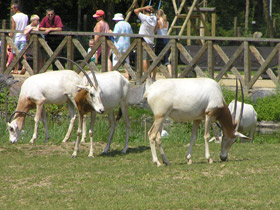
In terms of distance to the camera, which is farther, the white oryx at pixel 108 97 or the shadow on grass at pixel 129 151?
the shadow on grass at pixel 129 151

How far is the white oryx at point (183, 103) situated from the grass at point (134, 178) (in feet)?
1.84

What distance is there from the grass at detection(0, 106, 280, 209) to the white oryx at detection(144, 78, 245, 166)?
0.56 meters

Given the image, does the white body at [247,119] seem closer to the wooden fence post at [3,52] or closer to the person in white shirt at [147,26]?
the person in white shirt at [147,26]

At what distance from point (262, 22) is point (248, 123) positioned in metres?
26.8

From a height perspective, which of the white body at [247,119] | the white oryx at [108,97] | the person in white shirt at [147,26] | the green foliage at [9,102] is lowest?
the green foliage at [9,102]

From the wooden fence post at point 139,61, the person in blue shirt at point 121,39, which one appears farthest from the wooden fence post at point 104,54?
the wooden fence post at point 139,61

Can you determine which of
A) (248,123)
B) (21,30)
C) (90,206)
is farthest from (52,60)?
(90,206)

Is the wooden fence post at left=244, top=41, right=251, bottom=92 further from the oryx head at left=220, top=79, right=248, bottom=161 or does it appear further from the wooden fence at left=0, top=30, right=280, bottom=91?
the oryx head at left=220, top=79, right=248, bottom=161

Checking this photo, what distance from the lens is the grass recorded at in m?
7.75

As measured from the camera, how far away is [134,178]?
8961 mm

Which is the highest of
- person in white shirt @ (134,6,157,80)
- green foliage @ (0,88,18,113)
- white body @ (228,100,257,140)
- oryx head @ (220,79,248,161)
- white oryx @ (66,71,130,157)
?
person in white shirt @ (134,6,157,80)

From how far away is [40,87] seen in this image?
12.3m

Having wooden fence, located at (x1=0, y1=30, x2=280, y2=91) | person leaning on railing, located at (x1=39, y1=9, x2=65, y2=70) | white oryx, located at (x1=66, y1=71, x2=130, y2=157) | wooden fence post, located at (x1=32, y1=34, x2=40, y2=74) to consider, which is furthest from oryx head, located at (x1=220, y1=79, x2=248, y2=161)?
wooden fence post, located at (x1=32, y1=34, x2=40, y2=74)

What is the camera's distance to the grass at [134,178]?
305 inches
